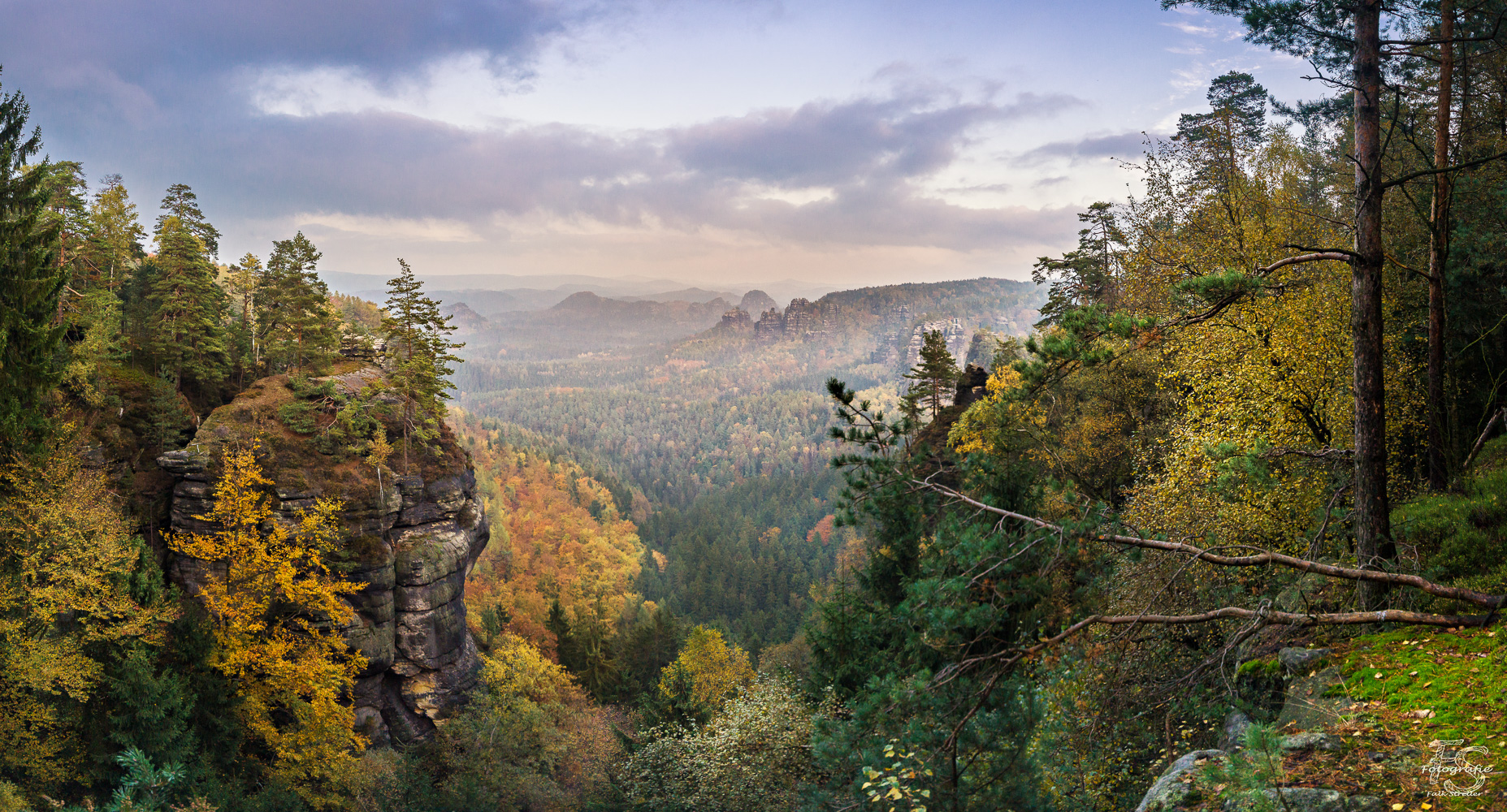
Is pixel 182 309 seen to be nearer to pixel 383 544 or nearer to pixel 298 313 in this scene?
pixel 298 313

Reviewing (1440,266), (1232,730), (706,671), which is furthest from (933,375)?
(1232,730)

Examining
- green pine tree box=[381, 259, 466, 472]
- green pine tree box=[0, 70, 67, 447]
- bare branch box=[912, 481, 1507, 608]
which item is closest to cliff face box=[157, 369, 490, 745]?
green pine tree box=[381, 259, 466, 472]

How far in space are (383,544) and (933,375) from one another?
29543mm

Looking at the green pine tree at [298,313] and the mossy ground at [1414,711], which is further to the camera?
the green pine tree at [298,313]

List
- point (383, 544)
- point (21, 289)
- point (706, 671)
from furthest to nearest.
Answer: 1. point (706, 671)
2. point (383, 544)
3. point (21, 289)

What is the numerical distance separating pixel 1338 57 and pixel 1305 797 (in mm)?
10946

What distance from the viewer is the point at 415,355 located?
3259 centimetres

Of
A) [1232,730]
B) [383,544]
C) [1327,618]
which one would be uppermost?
[1327,618]

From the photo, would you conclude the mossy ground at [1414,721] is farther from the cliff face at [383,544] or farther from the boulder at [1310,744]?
the cliff face at [383,544]

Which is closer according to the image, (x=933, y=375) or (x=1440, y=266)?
(x=1440, y=266)

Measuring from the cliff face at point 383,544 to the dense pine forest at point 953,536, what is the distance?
6.3 inches

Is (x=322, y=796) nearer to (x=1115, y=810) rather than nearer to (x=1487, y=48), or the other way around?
(x=1115, y=810)

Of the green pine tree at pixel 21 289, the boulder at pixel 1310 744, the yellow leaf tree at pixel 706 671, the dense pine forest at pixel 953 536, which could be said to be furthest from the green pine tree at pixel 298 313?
the boulder at pixel 1310 744

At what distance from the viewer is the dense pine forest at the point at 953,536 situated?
698 cm
